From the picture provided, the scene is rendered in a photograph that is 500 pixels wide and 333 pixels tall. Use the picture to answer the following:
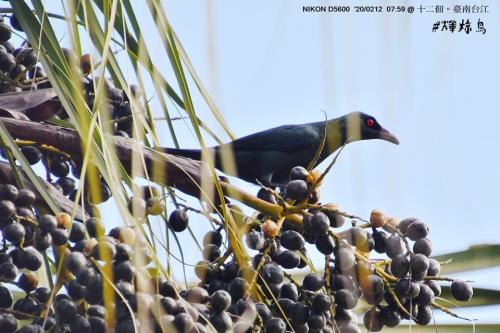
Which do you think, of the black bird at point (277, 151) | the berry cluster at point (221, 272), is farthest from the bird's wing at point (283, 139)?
the berry cluster at point (221, 272)

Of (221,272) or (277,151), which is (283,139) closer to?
(277,151)

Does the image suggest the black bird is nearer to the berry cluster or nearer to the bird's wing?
the bird's wing

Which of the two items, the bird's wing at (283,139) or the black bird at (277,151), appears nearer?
the black bird at (277,151)

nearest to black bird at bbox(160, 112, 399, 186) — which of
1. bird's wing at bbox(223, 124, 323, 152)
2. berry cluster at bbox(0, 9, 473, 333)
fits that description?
bird's wing at bbox(223, 124, 323, 152)

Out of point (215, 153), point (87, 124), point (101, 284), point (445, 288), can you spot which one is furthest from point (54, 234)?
point (215, 153)

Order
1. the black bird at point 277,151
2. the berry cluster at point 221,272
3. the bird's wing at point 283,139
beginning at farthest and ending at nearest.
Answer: the bird's wing at point 283,139 → the black bird at point 277,151 → the berry cluster at point 221,272

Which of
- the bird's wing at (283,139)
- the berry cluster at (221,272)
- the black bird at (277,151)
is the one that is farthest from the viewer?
the bird's wing at (283,139)

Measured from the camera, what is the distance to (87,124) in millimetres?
1362

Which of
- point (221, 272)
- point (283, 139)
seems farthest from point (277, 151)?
point (221, 272)

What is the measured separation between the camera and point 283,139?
4.27 m

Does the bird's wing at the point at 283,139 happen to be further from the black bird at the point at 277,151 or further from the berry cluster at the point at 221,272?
the berry cluster at the point at 221,272

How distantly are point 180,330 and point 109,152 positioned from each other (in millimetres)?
289

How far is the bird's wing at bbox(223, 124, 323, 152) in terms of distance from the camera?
4195mm

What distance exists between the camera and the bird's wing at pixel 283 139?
4195mm
